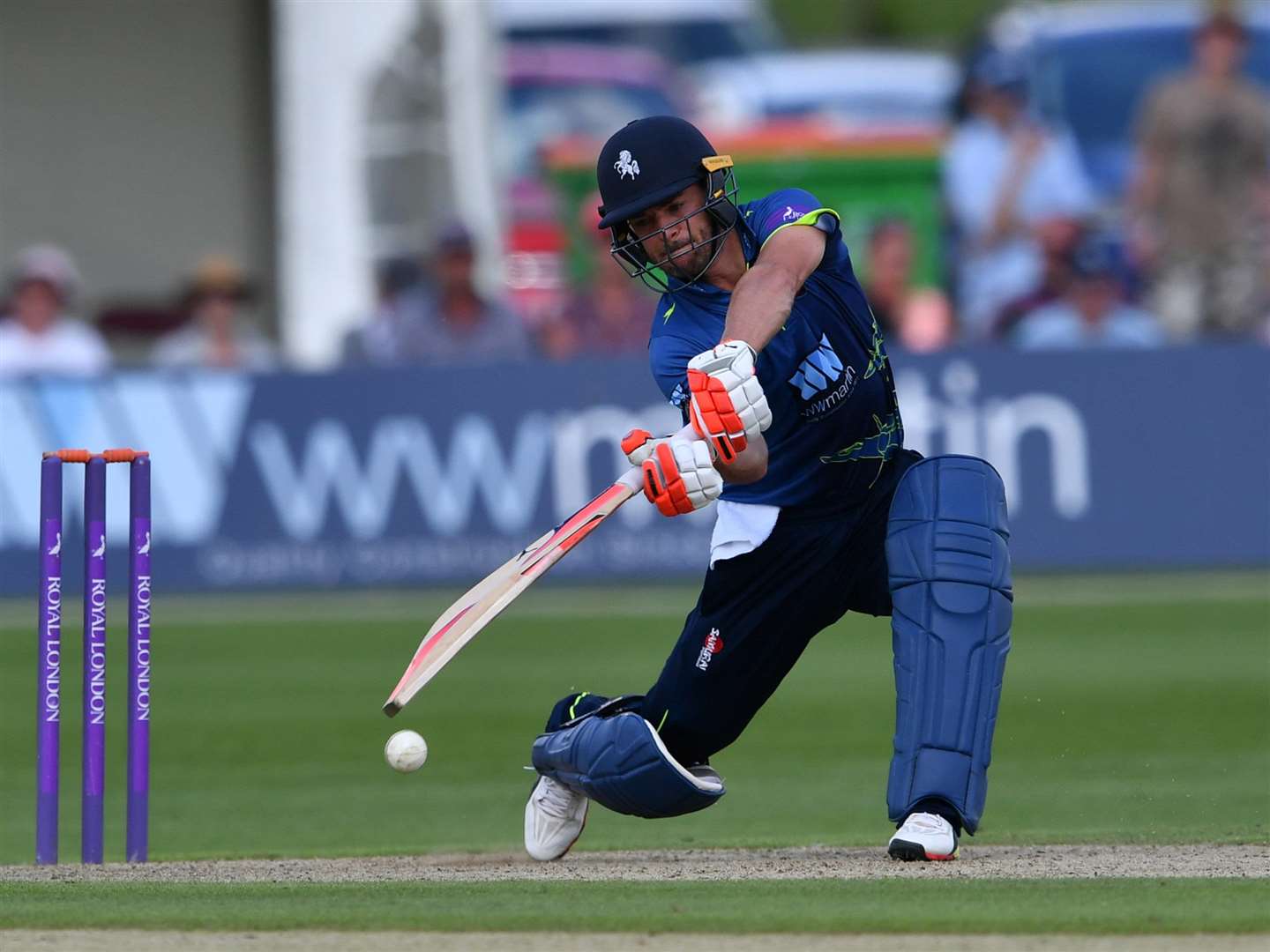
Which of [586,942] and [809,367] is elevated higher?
[809,367]

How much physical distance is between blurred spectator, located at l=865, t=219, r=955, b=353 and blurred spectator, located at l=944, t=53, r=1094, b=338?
0.26m

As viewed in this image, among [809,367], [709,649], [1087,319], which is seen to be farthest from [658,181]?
[1087,319]

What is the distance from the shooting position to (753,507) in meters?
5.72

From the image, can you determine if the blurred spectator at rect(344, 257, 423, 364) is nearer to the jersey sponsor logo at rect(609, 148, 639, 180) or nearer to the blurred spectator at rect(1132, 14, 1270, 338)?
the blurred spectator at rect(1132, 14, 1270, 338)

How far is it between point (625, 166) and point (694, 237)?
233 mm

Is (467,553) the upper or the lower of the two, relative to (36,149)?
lower

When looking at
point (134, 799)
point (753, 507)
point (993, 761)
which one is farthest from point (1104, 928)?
point (993, 761)

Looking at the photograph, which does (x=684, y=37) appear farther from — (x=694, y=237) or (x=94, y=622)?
(x=94, y=622)

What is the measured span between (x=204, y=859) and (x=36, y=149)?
11.2m

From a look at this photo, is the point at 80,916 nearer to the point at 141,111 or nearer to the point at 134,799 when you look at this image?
the point at 134,799

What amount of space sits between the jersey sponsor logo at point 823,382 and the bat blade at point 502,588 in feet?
1.51

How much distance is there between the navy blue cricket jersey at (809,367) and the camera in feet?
18.2

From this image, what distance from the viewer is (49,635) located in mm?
5609

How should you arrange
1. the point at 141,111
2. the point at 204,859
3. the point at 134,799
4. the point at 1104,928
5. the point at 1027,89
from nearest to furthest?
the point at 1104,928, the point at 134,799, the point at 204,859, the point at 1027,89, the point at 141,111
